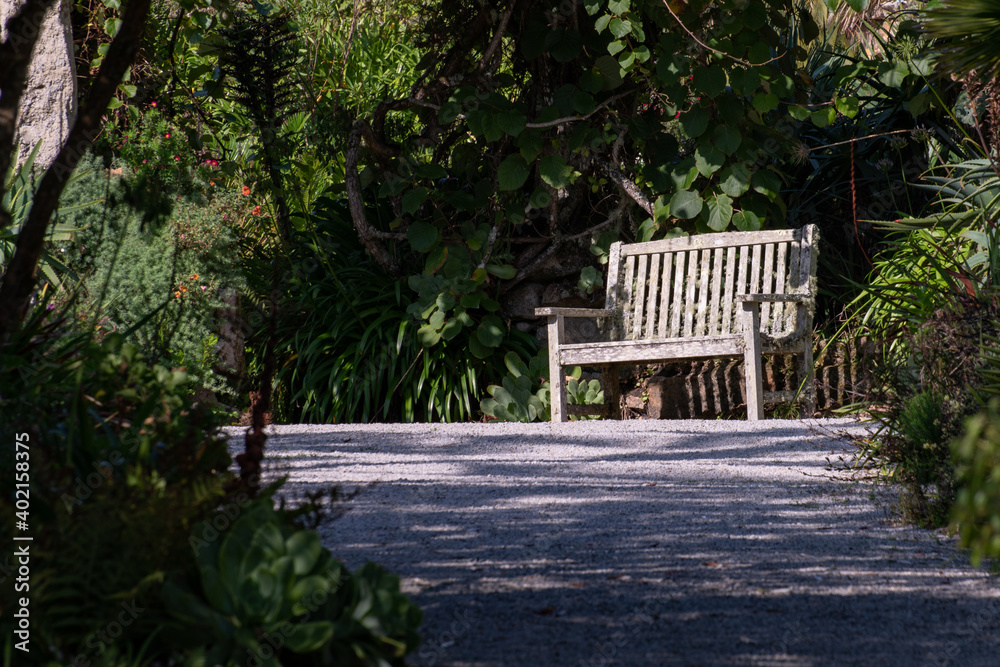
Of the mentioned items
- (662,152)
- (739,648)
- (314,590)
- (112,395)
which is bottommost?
(739,648)

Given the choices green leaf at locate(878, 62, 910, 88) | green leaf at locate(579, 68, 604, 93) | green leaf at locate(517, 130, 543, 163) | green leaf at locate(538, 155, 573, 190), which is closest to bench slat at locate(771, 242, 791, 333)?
green leaf at locate(878, 62, 910, 88)

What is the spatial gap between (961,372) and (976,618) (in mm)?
1236

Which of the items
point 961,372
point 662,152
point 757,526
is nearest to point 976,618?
point 757,526

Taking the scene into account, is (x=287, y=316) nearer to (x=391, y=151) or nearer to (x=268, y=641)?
(x=391, y=151)

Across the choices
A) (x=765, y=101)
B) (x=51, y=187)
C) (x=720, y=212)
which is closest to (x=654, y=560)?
(x=51, y=187)

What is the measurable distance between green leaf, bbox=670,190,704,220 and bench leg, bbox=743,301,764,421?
82 centimetres

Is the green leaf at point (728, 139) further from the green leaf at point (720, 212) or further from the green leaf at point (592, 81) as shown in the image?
the green leaf at point (592, 81)

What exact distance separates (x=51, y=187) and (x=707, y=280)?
4278mm

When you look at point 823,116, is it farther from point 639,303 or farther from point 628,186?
point 639,303

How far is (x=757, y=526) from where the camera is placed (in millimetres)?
2426

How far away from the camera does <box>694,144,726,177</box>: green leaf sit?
16.6 feet

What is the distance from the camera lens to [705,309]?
5.38 meters

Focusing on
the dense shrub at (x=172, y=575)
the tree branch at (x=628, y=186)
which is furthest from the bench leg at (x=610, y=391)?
the dense shrub at (x=172, y=575)

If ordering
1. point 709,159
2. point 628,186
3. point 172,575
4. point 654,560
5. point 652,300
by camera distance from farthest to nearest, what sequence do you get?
point 628,186 < point 652,300 < point 709,159 < point 654,560 < point 172,575
